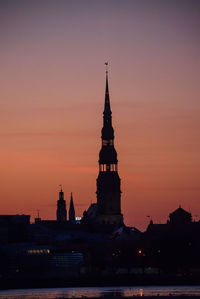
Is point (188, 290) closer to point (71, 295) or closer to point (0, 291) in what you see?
point (71, 295)

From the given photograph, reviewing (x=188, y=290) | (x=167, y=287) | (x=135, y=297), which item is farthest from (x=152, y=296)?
(x=167, y=287)

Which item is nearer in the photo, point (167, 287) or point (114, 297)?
point (114, 297)

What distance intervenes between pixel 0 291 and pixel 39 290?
5.59 metres

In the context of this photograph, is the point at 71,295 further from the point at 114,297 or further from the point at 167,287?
the point at 167,287

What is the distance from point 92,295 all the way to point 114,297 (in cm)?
817

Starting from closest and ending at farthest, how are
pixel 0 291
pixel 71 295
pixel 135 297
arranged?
pixel 135 297 → pixel 71 295 → pixel 0 291

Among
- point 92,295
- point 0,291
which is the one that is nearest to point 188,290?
point 92,295

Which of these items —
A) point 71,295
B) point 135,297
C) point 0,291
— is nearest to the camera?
point 135,297

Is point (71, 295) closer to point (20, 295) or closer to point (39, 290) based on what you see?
point (20, 295)

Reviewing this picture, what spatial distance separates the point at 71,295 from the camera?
175 metres

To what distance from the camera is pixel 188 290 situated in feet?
596

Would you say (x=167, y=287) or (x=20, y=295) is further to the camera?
(x=167, y=287)

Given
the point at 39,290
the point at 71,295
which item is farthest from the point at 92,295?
the point at 39,290

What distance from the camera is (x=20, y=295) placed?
178625 mm
